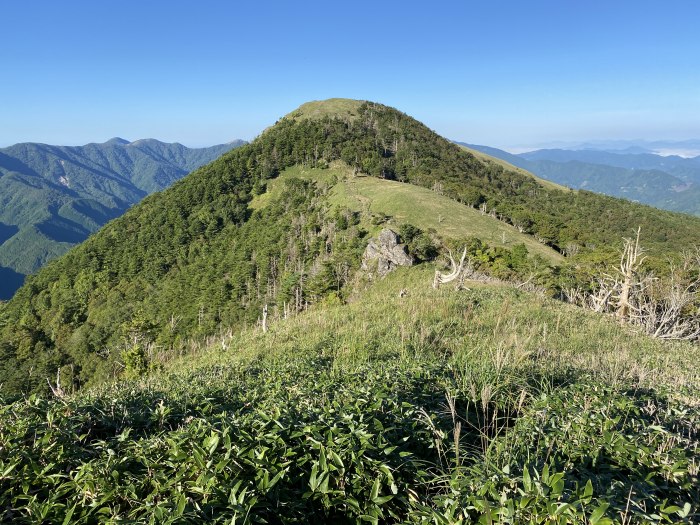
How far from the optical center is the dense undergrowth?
2.37m

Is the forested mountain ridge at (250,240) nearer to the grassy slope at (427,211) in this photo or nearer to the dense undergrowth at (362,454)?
the grassy slope at (427,211)

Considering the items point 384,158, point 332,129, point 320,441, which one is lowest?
Answer: point 320,441

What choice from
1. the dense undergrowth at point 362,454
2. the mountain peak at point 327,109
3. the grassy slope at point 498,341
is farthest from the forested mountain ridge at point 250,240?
the dense undergrowth at point 362,454

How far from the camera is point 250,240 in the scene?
84125mm

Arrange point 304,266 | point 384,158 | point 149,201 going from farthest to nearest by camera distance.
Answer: point 149,201, point 384,158, point 304,266

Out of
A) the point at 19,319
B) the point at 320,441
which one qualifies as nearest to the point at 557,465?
the point at 320,441

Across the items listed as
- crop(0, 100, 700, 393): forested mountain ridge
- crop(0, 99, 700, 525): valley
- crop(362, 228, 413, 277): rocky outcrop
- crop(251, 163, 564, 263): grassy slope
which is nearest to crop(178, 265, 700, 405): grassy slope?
crop(0, 99, 700, 525): valley

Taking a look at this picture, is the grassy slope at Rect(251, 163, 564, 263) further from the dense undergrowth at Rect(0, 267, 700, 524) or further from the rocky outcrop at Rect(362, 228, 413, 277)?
the dense undergrowth at Rect(0, 267, 700, 524)

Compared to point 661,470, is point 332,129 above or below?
above

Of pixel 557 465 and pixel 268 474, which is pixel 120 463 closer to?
pixel 268 474

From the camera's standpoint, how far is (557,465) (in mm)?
3068

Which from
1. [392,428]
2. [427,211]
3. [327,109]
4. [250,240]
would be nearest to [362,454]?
[392,428]

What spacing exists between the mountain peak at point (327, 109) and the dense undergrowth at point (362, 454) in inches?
5072

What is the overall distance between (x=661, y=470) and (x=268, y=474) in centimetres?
309
